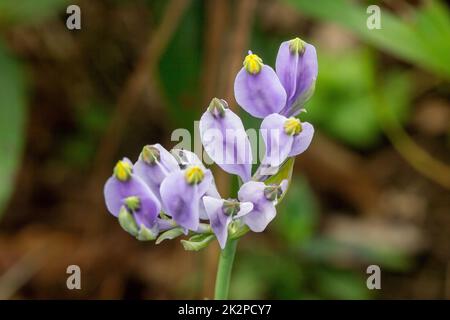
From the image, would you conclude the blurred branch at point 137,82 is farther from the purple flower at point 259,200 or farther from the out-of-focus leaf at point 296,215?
the purple flower at point 259,200

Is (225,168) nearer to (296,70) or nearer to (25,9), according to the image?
(296,70)

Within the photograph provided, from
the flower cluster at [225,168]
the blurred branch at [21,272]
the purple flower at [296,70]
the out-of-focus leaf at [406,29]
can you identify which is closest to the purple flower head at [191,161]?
the flower cluster at [225,168]

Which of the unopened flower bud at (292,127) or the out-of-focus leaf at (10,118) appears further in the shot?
the out-of-focus leaf at (10,118)

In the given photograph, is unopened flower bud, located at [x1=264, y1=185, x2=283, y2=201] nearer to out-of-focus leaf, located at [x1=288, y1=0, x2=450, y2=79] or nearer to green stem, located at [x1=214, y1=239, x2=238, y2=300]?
green stem, located at [x1=214, y1=239, x2=238, y2=300]

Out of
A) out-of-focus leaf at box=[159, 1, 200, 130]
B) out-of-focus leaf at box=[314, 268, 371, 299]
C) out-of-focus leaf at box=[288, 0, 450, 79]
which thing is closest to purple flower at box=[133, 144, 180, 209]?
out-of-focus leaf at box=[288, 0, 450, 79]
